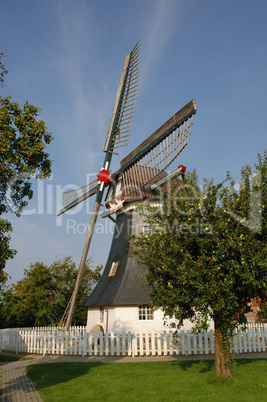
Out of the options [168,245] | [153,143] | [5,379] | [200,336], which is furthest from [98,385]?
[153,143]

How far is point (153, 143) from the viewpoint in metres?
16.8

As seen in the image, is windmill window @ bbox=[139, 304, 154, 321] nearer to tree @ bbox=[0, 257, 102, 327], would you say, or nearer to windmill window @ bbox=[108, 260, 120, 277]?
windmill window @ bbox=[108, 260, 120, 277]

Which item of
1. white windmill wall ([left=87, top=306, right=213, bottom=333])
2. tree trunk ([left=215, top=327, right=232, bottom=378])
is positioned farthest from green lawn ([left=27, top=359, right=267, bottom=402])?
white windmill wall ([left=87, top=306, right=213, bottom=333])

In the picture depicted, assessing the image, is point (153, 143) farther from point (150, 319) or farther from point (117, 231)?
point (150, 319)

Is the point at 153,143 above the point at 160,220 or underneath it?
above

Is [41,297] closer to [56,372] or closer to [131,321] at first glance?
[131,321]

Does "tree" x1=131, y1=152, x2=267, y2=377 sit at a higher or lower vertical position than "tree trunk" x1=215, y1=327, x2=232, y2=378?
higher

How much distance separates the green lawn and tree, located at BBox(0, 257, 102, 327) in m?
15.3

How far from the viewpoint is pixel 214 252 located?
7.82m

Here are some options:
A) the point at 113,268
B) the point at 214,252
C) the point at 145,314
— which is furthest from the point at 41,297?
the point at 214,252

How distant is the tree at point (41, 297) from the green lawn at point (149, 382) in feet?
50.2

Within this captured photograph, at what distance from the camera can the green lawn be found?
24.4ft

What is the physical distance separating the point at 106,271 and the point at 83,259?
4.63 m

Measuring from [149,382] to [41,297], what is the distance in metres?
19.9
